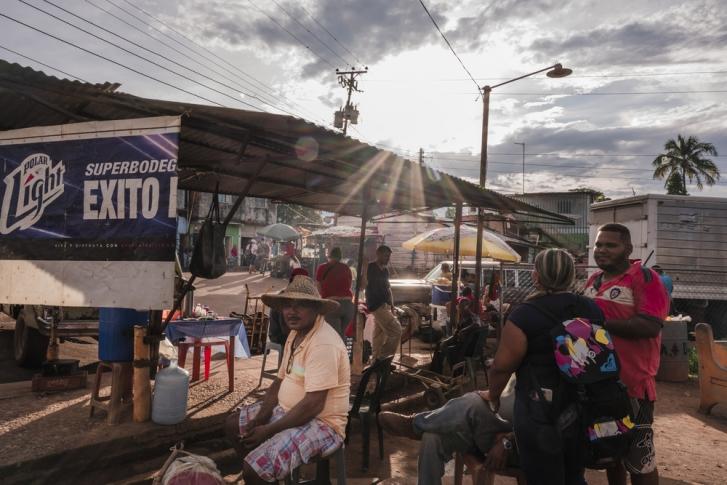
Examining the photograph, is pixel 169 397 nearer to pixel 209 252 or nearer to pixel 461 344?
pixel 209 252

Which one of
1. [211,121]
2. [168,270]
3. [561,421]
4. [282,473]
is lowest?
[282,473]

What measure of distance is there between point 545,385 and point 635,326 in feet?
3.12

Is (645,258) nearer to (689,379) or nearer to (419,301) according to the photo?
(689,379)

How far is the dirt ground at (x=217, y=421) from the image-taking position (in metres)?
4.14

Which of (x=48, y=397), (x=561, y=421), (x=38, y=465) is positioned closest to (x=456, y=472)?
(x=561, y=421)

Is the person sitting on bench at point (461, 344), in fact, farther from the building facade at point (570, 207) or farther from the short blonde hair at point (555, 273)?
the building facade at point (570, 207)

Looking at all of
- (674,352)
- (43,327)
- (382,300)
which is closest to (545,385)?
(382,300)

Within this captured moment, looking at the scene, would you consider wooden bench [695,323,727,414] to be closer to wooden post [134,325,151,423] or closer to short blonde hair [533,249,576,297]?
short blonde hair [533,249,576,297]

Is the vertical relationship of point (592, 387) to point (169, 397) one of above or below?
above

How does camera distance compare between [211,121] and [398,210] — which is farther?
[398,210]

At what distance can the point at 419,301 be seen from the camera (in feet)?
43.7

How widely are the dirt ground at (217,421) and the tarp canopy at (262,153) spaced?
2520 millimetres

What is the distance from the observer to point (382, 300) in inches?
292

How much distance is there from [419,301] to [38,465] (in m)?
10.4
